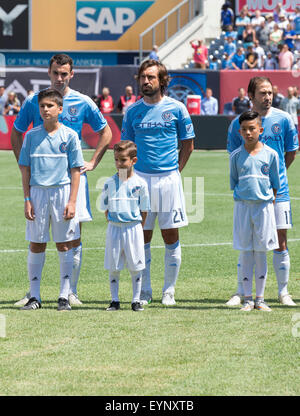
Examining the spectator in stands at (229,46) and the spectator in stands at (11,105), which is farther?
the spectator in stands at (229,46)

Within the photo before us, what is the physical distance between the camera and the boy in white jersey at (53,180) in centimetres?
772

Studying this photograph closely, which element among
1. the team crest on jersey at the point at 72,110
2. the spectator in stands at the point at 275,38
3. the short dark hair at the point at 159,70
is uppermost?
the spectator in stands at the point at 275,38

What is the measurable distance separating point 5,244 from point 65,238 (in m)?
4.40

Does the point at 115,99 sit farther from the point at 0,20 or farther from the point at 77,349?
the point at 77,349

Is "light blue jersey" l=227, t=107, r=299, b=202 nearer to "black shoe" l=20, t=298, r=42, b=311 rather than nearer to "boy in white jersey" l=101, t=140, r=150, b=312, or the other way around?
"boy in white jersey" l=101, t=140, r=150, b=312

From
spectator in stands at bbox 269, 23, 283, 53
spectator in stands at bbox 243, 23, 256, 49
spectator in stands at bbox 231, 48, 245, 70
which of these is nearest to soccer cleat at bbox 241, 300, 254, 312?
spectator in stands at bbox 231, 48, 245, 70

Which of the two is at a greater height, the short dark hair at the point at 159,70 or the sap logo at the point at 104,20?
the sap logo at the point at 104,20

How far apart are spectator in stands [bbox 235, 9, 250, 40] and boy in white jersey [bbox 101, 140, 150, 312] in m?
28.7

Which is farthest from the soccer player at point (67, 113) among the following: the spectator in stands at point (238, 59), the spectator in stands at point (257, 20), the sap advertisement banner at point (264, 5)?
the sap advertisement banner at point (264, 5)

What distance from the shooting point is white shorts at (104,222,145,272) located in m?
7.73

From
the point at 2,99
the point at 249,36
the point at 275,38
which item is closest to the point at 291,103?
the point at 275,38

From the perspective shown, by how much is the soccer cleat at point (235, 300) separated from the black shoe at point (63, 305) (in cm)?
149

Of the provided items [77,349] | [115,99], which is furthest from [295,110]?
[77,349]

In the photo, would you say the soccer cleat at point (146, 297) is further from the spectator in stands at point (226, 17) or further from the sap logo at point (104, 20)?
the sap logo at point (104, 20)
